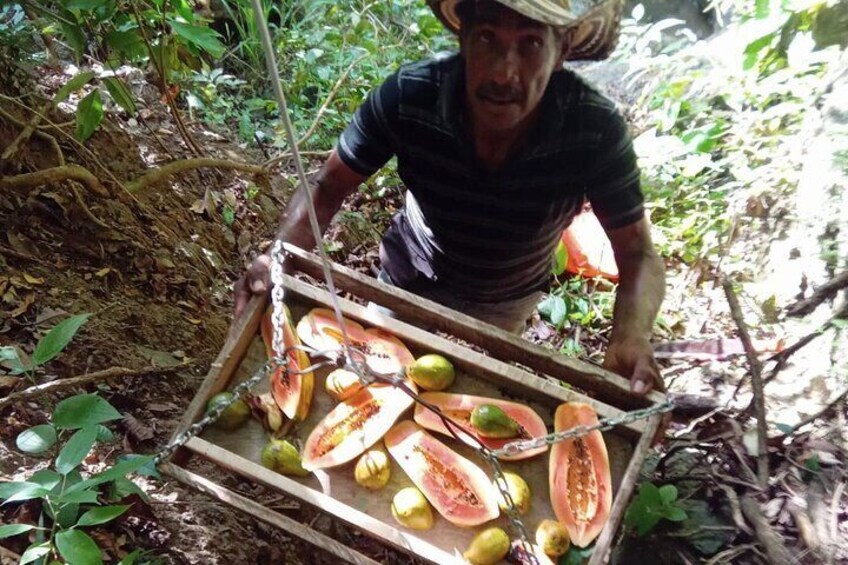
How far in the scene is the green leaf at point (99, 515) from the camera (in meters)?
1.12

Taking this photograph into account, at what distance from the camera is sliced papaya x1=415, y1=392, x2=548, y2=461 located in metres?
1.25

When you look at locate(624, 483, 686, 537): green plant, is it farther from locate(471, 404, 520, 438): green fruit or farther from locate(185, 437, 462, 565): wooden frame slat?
locate(185, 437, 462, 565): wooden frame slat

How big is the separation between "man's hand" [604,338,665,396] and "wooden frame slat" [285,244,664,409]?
0.08 feet

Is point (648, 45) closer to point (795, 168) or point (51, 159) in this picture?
point (795, 168)

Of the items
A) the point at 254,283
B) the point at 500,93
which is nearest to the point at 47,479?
the point at 254,283

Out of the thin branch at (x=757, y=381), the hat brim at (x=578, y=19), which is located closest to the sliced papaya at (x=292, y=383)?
the hat brim at (x=578, y=19)

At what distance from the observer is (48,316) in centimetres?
165

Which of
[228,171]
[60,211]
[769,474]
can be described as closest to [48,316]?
[60,211]

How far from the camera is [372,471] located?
120 centimetres

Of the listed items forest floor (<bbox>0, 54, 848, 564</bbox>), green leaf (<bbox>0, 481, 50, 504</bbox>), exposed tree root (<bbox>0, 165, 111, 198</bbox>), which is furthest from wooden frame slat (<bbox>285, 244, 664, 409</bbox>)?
exposed tree root (<bbox>0, 165, 111, 198</bbox>)

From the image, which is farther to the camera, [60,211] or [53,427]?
[60,211]

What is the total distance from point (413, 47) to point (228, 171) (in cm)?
124

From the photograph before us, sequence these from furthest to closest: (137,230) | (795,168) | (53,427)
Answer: (795,168)
(137,230)
(53,427)

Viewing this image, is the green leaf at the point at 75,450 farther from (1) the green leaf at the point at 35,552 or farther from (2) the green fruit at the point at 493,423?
(2) the green fruit at the point at 493,423
